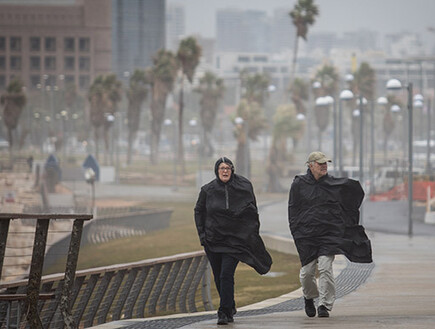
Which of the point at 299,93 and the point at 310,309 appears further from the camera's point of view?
the point at 299,93

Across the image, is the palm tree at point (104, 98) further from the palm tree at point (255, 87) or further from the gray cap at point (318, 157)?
the gray cap at point (318, 157)

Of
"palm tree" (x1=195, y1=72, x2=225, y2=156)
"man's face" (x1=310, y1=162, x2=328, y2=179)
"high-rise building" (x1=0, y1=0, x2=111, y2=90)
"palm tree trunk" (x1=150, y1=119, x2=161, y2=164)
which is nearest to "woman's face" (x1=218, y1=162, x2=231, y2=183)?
"man's face" (x1=310, y1=162, x2=328, y2=179)

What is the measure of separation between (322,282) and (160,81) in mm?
108447

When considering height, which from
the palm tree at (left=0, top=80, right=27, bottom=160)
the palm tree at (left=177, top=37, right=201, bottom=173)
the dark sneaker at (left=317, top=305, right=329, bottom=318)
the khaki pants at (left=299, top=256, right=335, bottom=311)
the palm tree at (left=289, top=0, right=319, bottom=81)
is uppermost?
the palm tree at (left=289, top=0, right=319, bottom=81)

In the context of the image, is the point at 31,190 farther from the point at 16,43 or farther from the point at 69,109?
the point at 16,43

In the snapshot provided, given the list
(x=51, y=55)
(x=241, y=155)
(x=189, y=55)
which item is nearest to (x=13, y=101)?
(x=189, y=55)

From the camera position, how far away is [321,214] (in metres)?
11.4

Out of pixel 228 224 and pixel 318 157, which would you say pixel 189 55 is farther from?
pixel 228 224

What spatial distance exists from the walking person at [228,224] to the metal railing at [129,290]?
1424 millimetres

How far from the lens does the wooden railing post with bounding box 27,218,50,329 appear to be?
8242 mm

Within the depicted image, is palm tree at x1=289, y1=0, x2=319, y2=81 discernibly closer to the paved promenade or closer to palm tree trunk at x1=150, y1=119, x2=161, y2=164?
palm tree trunk at x1=150, y1=119, x2=161, y2=164

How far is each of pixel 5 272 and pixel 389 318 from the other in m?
20.5

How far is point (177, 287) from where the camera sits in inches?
599

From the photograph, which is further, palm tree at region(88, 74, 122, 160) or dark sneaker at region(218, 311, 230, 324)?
palm tree at region(88, 74, 122, 160)
